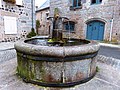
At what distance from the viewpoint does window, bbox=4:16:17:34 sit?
7523 mm

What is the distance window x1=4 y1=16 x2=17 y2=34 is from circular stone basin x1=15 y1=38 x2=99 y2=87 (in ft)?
19.3

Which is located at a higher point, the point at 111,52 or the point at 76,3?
the point at 76,3

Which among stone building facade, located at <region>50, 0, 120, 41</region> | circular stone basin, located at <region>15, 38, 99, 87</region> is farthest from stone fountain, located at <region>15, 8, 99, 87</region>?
stone building facade, located at <region>50, 0, 120, 41</region>

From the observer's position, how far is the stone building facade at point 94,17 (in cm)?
893

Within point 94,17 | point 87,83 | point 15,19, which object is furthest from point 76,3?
point 87,83

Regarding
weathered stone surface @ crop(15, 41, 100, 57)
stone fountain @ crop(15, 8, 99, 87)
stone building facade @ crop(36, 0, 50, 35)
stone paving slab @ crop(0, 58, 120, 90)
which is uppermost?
stone building facade @ crop(36, 0, 50, 35)

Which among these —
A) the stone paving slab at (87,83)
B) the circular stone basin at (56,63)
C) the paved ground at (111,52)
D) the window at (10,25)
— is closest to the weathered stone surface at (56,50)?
the circular stone basin at (56,63)

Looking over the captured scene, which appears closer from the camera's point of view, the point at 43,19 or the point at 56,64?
the point at 56,64

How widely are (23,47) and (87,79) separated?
4.45 feet

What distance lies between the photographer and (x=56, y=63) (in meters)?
2.13

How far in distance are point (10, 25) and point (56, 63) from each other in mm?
6579

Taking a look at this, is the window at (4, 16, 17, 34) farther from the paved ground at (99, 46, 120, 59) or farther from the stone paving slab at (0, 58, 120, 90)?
the paved ground at (99, 46, 120, 59)

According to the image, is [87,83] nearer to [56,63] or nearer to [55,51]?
[56,63]

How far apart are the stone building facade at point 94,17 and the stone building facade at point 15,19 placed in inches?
166
